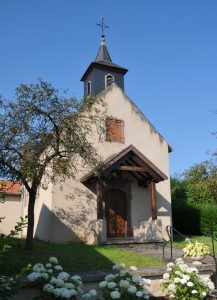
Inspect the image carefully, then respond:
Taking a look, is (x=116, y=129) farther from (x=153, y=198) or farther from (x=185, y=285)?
(x=185, y=285)

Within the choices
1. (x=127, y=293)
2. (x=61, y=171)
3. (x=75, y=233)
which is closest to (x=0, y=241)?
(x=127, y=293)

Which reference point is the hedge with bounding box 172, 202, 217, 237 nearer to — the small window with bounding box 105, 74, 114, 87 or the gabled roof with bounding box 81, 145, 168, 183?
the gabled roof with bounding box 81, 145, 168, 183

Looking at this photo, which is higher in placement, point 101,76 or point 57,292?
point 101,76

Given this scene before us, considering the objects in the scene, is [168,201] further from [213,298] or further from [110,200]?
[213,298]

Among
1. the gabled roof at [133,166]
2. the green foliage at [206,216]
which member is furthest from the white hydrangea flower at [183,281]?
the green foliage at [206,216]

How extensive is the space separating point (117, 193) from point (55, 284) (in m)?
11.4

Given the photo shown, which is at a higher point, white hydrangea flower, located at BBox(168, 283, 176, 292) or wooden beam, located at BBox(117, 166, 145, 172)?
wooden beam, located at BBox(117, 166, 145, 172)

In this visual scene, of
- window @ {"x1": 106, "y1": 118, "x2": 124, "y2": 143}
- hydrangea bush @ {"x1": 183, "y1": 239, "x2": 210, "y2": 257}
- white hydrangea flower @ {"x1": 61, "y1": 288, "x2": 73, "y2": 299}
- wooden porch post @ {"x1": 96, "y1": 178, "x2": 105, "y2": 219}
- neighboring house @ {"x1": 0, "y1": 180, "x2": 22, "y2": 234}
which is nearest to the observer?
white hydrangea flower @ {"x1": 61, "y1": 288, "x2": 73, "y2": 299}

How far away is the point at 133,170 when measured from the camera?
1622 cm

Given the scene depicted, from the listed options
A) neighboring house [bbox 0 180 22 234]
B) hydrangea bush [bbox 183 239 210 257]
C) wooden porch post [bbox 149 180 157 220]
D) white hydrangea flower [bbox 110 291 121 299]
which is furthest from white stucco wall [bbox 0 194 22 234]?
white hydrangea flower [bbox 110 291 121 299]

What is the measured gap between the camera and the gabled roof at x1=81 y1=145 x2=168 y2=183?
50.4 feet

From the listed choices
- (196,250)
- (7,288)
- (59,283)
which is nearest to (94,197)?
(196,250)

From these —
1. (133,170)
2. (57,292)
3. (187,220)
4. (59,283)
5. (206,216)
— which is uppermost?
(133,170)

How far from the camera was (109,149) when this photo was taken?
17.3 m
